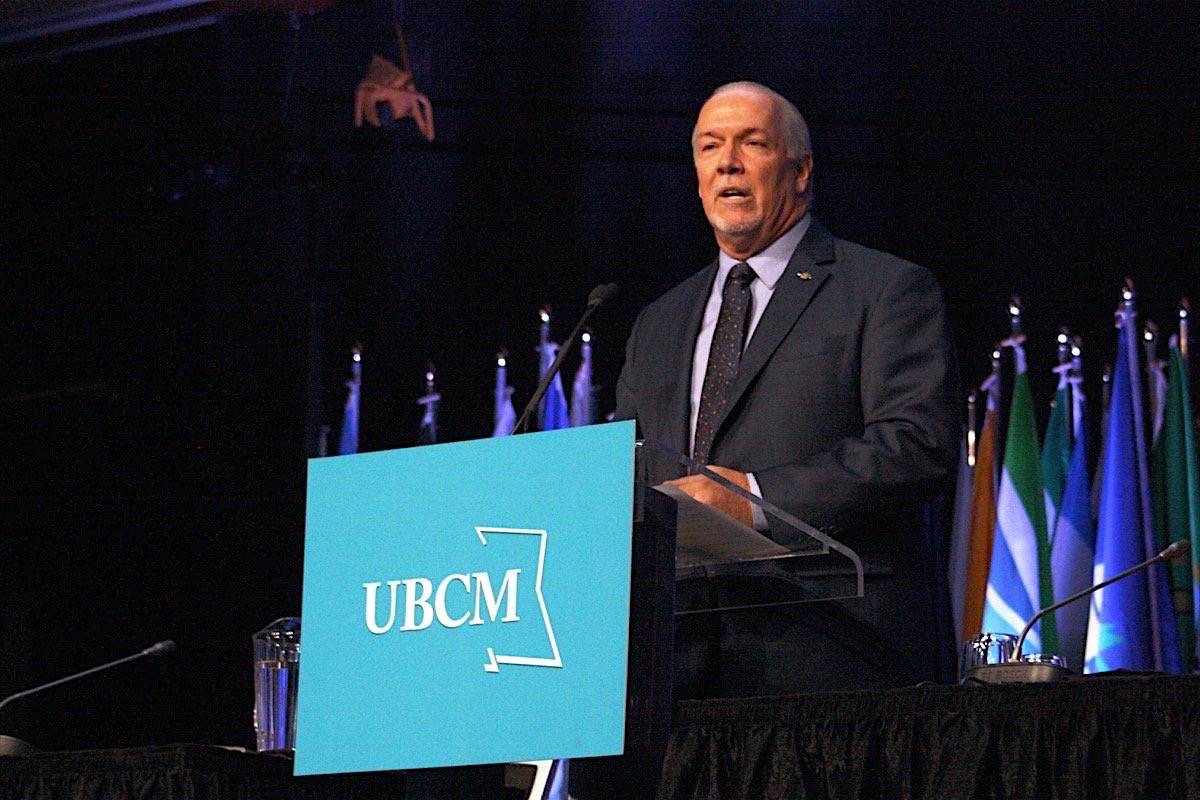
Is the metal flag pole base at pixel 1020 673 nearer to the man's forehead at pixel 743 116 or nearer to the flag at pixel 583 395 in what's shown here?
the man's forehead at pixel 743 116

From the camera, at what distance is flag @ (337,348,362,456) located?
673 centimetres

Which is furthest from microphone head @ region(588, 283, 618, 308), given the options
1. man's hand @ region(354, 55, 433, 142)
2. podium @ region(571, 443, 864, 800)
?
man's hand @ region(354, 55, 433, 142)

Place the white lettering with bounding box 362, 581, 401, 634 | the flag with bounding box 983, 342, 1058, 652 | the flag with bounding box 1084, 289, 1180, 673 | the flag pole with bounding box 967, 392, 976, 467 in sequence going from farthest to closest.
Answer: the flag pole with bounding box 967, 392, 976, 467, the flag with bounding box 983, 342, 1058, 652, the flag with bounding box 1084, 289, 1180, 673, the white lettering with bounding box 362, 581, 401, 634

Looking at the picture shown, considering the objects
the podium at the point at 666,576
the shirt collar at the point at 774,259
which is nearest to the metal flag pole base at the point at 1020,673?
the podium at the point at 666,576

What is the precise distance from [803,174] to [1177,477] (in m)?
3.15

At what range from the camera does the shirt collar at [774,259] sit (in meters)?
3.26

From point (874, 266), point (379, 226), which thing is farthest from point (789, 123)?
point (379, 226)

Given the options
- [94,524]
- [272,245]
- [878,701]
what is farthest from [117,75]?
[878,701]

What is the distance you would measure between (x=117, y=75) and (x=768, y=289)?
2836 millimetres

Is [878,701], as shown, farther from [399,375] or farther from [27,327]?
[399,375]

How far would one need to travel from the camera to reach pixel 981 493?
6.30 metres

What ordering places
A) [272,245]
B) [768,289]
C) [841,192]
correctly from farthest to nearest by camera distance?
[841,192] < [272,245] < [768,289]

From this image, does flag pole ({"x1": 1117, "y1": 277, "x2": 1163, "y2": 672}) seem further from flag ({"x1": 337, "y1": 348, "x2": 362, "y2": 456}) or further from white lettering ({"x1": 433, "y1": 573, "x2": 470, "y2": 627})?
white lettering ({"x1": 433, "y1": 573, "x2": 470, "y2": 627})

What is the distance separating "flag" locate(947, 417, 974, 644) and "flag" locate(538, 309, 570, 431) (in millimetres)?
1331
